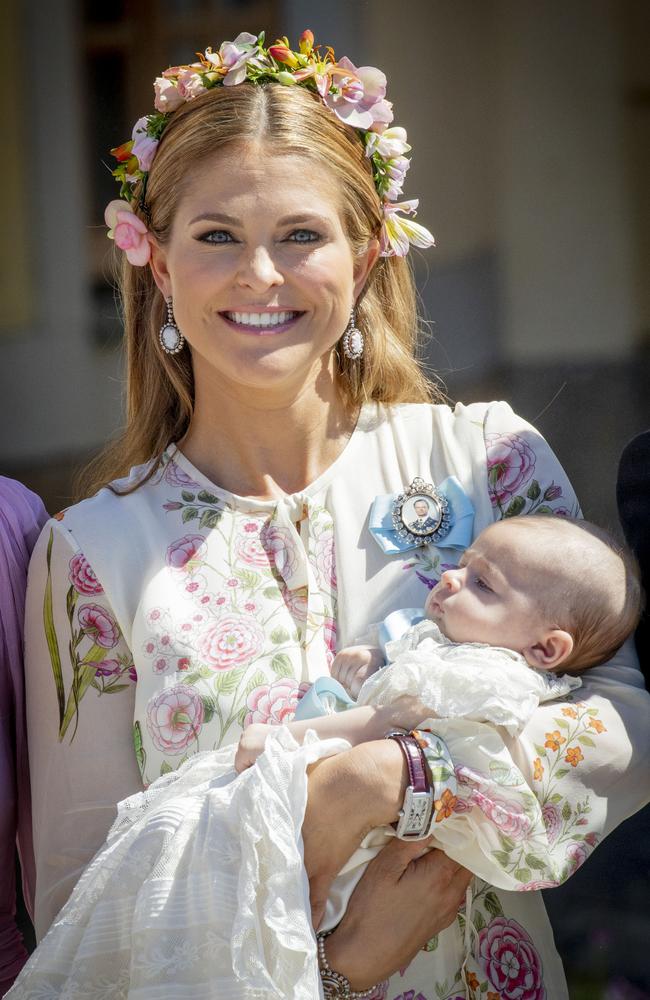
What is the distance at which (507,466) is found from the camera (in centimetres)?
300

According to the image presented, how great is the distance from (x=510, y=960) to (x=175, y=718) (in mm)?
747

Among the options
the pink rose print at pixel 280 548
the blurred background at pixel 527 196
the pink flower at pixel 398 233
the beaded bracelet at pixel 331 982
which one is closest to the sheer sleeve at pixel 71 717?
the pink rose print at pixel 280 548

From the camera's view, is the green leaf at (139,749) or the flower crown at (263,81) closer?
the green leaf at (139,749)

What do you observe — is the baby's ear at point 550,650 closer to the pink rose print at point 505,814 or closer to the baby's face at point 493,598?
the baby's face at point 493,598

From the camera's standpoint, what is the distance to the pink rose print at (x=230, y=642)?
9.30ft

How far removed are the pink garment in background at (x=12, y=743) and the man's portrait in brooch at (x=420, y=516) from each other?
77 centimetres

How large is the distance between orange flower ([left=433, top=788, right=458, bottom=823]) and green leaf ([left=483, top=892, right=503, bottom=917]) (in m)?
0.34

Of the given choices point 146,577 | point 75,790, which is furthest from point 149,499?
point 75,790

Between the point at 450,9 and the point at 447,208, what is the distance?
0.88m

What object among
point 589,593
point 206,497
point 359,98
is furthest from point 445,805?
point 359,98

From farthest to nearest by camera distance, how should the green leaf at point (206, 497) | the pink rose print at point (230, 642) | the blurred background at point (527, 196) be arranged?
the blurred background at point (527, 196), the green leaf at point (206, 497), the pink rose print at point (230, 642)

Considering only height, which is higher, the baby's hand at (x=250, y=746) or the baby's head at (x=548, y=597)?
the baby's head at (x=548, y=597)

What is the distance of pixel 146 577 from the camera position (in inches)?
115

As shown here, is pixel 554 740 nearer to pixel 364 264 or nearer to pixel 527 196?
pixel 364 264
